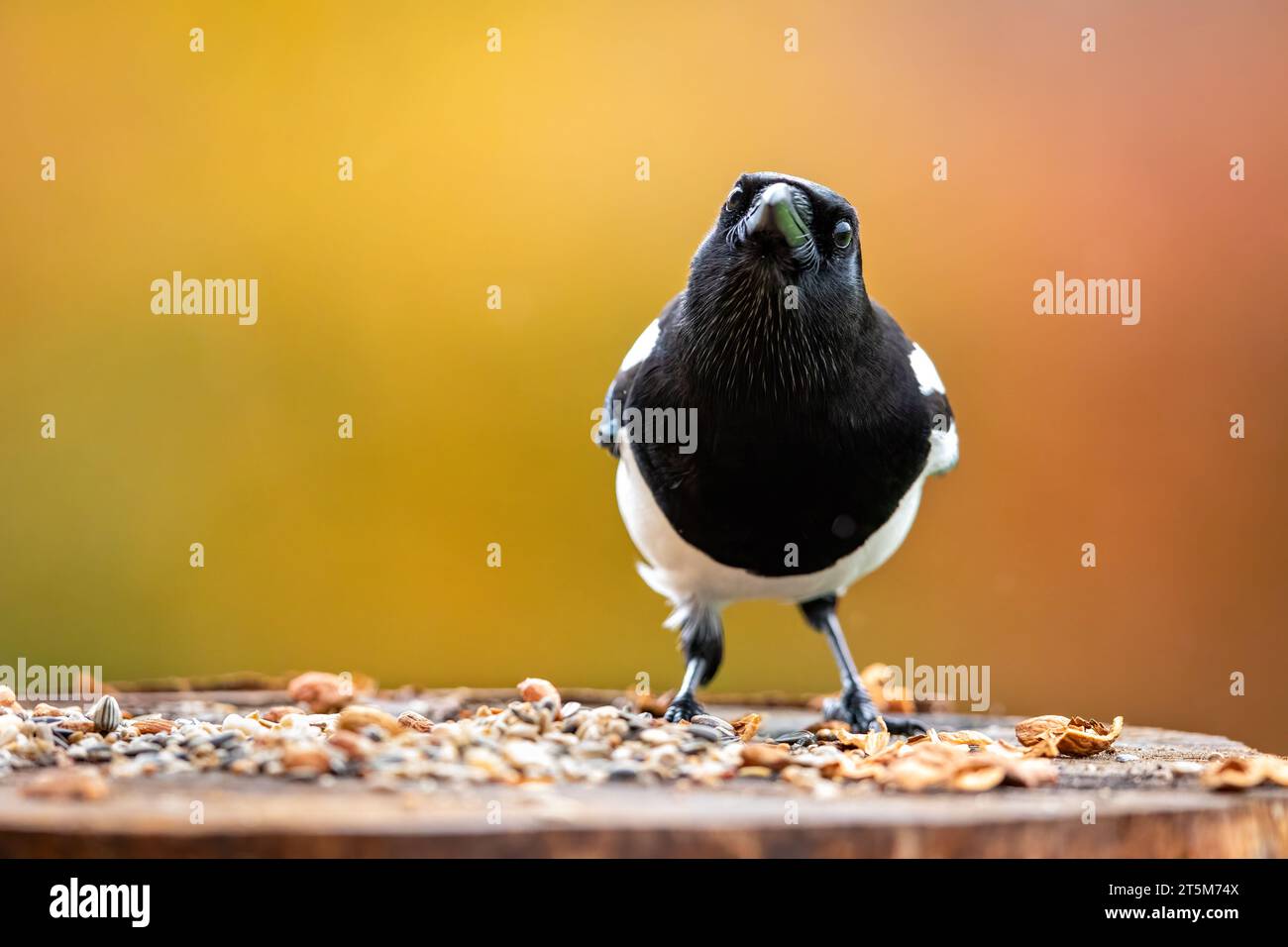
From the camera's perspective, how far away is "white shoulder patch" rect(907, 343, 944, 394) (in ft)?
6.93

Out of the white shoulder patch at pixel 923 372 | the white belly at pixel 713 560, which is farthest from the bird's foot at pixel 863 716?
the white shoulder patch at pixel 923 372

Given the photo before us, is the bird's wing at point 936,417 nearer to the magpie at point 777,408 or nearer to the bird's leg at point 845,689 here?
the magpie at point 777,408

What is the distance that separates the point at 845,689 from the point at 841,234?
0.89 m

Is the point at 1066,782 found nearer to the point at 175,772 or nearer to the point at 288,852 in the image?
the point at 288,852

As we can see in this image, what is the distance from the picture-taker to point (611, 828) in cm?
112

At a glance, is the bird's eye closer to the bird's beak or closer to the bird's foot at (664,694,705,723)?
the bird's beak

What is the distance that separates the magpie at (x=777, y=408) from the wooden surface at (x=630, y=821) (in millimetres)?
633

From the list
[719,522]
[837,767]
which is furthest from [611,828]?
[719,522]

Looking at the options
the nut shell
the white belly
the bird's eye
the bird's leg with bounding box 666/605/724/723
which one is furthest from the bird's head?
the nut shell

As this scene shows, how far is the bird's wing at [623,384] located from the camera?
2119 millimetres

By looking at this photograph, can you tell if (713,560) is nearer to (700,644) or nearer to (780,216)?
(700,644)

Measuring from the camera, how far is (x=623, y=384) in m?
2.17

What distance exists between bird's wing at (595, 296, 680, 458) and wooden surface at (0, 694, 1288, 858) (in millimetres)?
883
